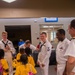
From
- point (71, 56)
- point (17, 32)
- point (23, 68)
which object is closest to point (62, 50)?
point (23, 68)

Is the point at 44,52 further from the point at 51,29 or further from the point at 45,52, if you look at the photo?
the point at 51,29

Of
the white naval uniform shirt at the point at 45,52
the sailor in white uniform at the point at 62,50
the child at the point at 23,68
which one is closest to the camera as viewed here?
the child at the point at 23,68

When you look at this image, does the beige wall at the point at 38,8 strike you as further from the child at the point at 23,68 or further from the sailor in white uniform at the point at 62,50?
the child at the point at 23,68

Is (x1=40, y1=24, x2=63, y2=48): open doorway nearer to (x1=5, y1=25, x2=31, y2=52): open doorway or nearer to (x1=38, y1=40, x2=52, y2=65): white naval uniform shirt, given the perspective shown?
(x1=5, y1=25, x2=31, y2=52): open doorway

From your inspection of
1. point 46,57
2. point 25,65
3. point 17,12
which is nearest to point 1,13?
point 17,12

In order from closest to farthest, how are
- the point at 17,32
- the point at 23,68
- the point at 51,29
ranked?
the point at 23,68 < the point at 51,29 < the point at 17,32

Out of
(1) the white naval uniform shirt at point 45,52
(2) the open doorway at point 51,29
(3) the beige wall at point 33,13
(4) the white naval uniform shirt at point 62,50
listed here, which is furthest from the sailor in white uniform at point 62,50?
(2) the open doorway at point 51,29

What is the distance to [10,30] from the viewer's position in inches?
409

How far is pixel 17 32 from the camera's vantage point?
35.0ft

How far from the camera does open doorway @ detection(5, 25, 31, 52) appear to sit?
10.3 m

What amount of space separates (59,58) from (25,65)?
0.77 m

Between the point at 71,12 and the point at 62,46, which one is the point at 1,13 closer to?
the point at 71,12

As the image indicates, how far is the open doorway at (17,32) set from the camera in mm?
10273

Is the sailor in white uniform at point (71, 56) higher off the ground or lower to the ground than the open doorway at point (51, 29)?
lower
